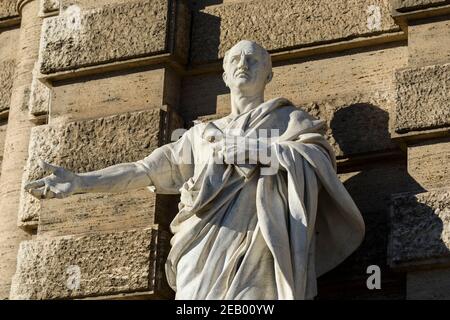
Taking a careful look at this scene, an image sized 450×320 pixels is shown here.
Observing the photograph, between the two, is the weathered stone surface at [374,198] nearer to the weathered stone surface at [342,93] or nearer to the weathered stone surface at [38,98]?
the weathered stone surface at [342,93]

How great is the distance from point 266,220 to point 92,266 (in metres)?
1.42

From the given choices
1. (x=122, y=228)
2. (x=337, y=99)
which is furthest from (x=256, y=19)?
(x=122, y=228)

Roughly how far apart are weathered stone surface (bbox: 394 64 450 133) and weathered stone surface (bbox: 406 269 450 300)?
2.81 feet

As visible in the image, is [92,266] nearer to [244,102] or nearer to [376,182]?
[244,102]

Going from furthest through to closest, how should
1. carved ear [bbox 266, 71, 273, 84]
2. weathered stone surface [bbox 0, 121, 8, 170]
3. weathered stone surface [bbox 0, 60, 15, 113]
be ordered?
1. weathered stone surface [bbox 0, 60, 15, 113]
2. weathered stone surface [bbox 0, 121, 8, 170]
3. carved ear [bbox 266, 71, 273, 84]

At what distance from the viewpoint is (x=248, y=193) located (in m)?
9.66

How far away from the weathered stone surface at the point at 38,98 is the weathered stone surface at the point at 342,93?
1004mm

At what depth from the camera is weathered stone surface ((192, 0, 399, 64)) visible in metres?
10.7

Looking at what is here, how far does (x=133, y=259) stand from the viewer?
10305 mm

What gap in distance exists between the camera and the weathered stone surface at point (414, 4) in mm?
10359

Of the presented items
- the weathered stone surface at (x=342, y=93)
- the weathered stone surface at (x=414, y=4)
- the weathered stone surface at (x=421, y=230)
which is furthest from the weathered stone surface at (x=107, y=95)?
the weathered stone surface at (x=421, y=230)

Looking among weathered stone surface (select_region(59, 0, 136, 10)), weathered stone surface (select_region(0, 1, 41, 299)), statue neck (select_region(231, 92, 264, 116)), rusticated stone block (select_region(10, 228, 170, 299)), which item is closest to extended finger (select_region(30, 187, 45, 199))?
rusticated stone block (select_region(10, 228, 170, 299))

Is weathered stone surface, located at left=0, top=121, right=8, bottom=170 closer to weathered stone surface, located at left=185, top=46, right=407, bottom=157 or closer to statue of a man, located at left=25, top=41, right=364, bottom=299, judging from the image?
weathered stone surface, located at left=185, top=46, right=407, bottom=157
